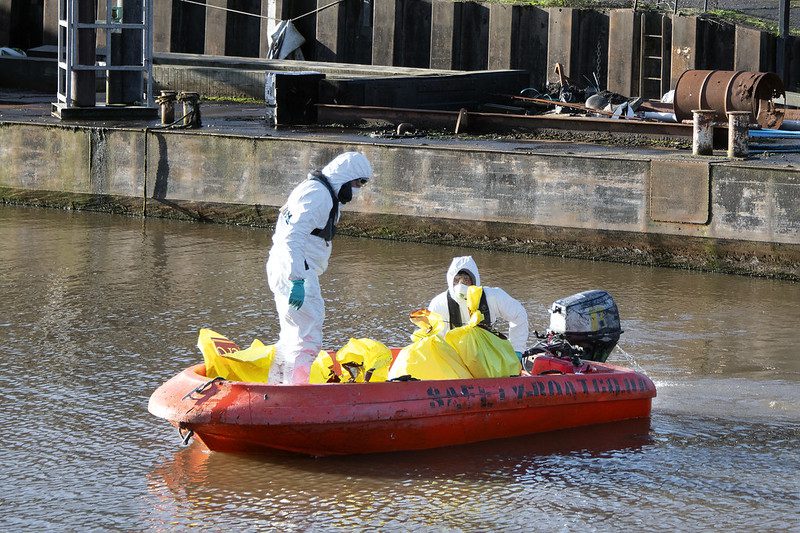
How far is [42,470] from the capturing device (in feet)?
24.8

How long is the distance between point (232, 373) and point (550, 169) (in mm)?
7158

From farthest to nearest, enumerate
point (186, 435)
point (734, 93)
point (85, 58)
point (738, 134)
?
point (85, 58)
point (734, 93)
point (738, 134)
point (186, 435)

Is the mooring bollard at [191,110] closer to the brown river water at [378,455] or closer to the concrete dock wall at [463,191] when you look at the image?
the concrete dock wall at [463,191]

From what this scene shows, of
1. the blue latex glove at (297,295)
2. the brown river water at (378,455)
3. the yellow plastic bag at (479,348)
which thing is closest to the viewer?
the brown river water at (378,455)

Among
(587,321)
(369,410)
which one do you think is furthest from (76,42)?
(369,410)

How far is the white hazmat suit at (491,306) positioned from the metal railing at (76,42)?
33.0 ft

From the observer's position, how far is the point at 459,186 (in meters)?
15.0

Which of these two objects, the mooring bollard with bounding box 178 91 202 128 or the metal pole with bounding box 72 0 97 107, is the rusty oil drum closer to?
the mooring bollard with bounding box 178 91 202 128

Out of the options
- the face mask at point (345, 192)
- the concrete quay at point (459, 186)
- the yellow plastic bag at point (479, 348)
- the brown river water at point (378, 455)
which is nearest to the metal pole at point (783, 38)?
the concrete quay at point (459, 186)

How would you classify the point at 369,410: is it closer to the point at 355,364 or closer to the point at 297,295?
the point at 355,364

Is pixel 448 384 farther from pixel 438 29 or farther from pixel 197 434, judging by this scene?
pixel 438 29

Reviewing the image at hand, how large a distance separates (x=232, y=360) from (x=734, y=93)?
35.7ft

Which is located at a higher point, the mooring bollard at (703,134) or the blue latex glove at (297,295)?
the mooring bollard at (703,134)

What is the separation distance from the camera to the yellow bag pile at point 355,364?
809 centimetres
